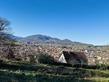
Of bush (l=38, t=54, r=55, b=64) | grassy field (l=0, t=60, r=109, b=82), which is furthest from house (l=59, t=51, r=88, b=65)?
grassy field (l=0, t=60, r=109, b=82)

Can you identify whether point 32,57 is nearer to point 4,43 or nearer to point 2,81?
point 4,43

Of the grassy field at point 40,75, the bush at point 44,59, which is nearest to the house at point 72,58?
the bush at point 44,59

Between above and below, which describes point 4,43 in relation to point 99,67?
above

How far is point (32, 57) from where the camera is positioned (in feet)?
189

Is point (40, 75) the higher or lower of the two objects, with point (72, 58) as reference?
lower

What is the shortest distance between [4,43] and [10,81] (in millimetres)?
41419

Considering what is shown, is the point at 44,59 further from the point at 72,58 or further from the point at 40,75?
the point at 40,75

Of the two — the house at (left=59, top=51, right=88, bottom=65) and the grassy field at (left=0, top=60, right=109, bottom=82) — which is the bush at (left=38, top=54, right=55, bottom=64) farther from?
the grassy field at (left=0, top=60, right=109, bottom=82)

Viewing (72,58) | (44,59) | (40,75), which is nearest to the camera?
(40,75)

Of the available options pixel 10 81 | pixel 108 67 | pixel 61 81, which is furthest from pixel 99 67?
pixel 10 81

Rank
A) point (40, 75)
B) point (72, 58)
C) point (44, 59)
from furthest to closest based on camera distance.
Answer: point (72, 58)
point (44, 59)
point (40, 75)

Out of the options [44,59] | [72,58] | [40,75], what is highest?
[72,58]

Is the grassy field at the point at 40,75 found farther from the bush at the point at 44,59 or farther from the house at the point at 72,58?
the house at the point at 72,58

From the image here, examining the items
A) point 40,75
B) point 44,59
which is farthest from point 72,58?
point 40,75
